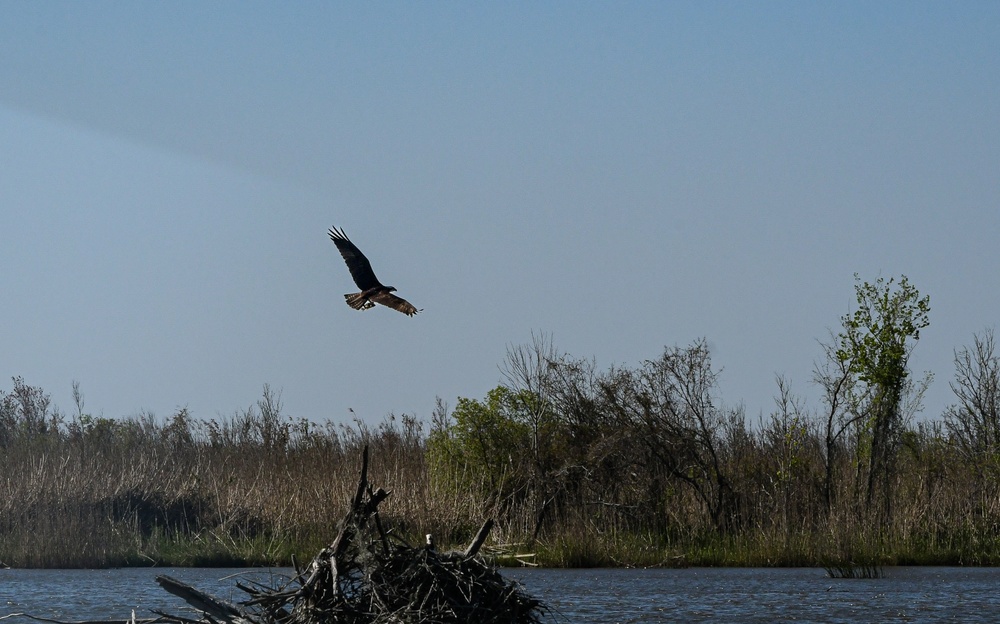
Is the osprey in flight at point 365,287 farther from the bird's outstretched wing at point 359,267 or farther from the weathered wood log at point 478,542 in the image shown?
the weathered wood log at point 478,542

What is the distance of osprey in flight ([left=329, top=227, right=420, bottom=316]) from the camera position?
14.0m

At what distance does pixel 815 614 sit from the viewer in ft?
64.7

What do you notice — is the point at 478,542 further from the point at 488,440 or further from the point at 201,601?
the point at 488,440

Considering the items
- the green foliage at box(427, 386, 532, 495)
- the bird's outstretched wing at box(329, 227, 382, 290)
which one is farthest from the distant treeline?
the bird's outstretched wing at box(329, 227, 382, 290)

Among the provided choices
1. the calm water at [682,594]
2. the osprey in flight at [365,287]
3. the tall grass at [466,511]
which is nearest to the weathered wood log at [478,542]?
the osprey in flight at [365,287]

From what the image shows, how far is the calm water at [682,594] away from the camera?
19516 mm

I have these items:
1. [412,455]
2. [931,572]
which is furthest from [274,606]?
[412,455]

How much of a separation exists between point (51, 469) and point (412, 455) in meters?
7.62

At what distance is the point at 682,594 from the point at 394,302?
33.7ft

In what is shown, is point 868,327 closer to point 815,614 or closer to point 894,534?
point 894,534

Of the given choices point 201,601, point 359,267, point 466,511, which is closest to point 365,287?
point 359,267

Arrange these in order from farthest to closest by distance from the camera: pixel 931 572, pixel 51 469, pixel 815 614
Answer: pixel 51 469, pixel 931 572, pixel 815 614

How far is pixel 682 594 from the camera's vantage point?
22.4 m

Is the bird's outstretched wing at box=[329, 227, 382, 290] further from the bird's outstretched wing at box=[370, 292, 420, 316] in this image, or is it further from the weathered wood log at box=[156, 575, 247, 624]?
the weathered wood log at box=[156, 575, 247, 624]
